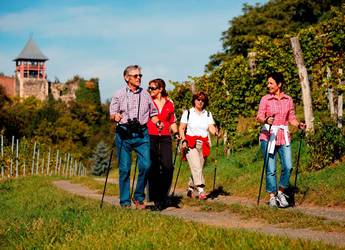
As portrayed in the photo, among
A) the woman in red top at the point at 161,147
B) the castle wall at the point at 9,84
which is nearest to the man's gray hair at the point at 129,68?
the woman in red top at the point at 161,147

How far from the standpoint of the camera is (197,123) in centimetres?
1093

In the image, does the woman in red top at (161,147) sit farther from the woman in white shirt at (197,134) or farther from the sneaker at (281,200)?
the sneaker at (281,200)

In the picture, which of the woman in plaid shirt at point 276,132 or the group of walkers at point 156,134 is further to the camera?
the woman in plaid shirt at point 276,132

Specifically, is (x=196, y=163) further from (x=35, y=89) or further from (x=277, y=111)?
(x=35, y=89)

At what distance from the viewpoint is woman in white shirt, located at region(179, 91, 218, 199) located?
10.8 meters

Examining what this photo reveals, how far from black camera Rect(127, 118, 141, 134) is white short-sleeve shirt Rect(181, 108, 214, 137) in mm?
2174

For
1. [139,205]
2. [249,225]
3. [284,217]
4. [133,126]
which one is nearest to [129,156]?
[133,126]

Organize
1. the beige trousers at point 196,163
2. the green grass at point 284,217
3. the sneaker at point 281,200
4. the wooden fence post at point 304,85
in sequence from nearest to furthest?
1. the green grass at point 284,217
2. the sneaker at point 281,200
3. the beige trousers at point 196,163
4. the wooden fence post at point 304,85

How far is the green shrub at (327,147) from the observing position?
37.5 feet

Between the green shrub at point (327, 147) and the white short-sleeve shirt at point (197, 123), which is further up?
the white short-sleeve shirt at point (197, 123)

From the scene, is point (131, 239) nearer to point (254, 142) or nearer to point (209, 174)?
point (209, 174)

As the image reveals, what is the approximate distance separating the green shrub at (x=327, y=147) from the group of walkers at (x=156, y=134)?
94.4 inches

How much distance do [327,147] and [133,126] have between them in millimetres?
4242

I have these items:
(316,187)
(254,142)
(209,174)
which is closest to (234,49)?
(254,142)
